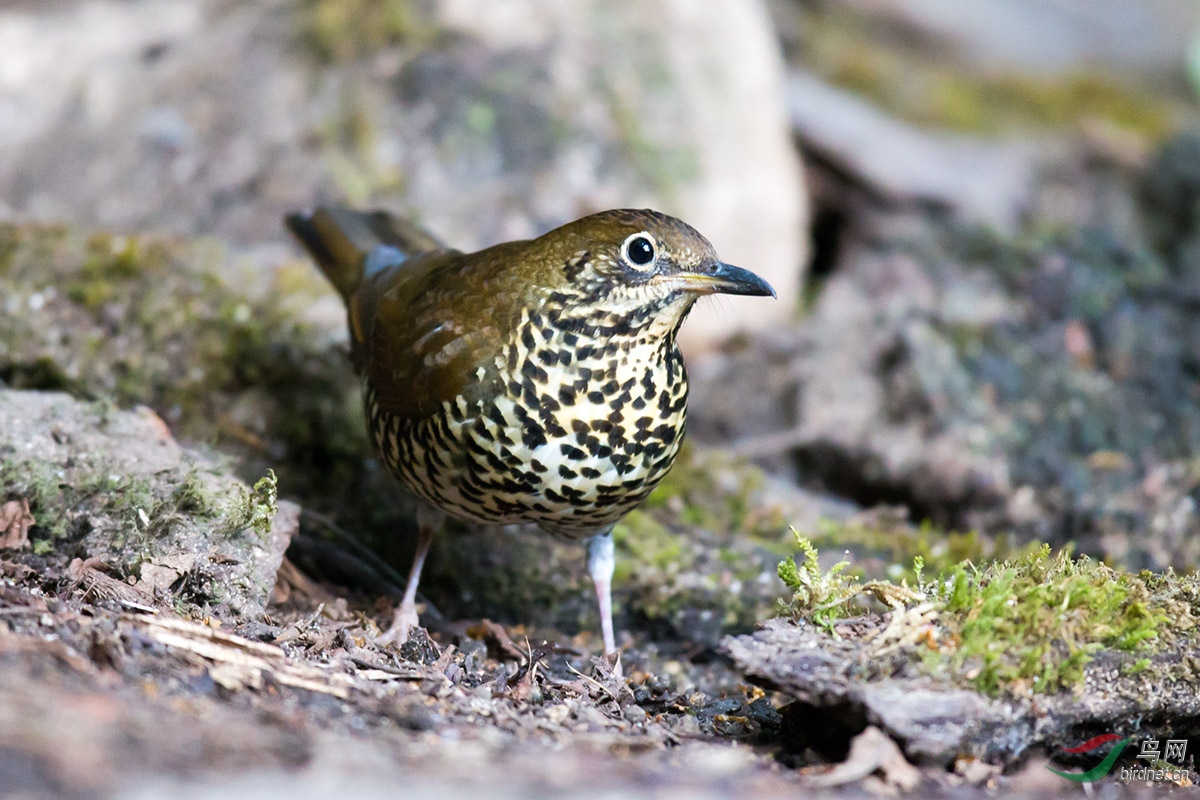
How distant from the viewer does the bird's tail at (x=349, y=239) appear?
5262 millimetres

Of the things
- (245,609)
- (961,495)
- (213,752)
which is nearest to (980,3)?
(961,495)

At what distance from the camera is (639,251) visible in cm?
398

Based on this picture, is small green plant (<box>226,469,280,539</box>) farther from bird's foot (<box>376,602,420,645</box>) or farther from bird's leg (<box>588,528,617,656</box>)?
bird's leg (<box>588,528,617,656</box>)

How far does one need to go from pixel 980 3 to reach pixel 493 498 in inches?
412

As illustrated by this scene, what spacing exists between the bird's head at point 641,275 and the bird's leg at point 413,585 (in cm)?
129

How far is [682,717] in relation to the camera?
3742 mm

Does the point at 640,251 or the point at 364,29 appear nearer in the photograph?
the point at 640,251

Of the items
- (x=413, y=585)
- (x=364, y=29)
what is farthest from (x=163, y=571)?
(x=364, y=29)

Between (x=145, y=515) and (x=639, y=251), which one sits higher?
(x=639, y=251)

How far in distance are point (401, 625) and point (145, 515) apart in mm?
1027

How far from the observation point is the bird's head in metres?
3.95

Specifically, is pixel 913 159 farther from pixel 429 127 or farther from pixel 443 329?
pixel 443 329

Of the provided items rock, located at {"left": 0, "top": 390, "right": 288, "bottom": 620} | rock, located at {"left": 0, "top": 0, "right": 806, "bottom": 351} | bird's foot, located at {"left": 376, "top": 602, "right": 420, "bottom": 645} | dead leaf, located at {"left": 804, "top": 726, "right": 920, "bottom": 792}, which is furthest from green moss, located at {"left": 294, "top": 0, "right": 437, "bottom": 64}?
dead leaf, located at {"left": 804, "top": 726, "right": 920, "bottom": 792}

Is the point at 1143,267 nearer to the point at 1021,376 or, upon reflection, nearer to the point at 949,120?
the point at 1021,376
